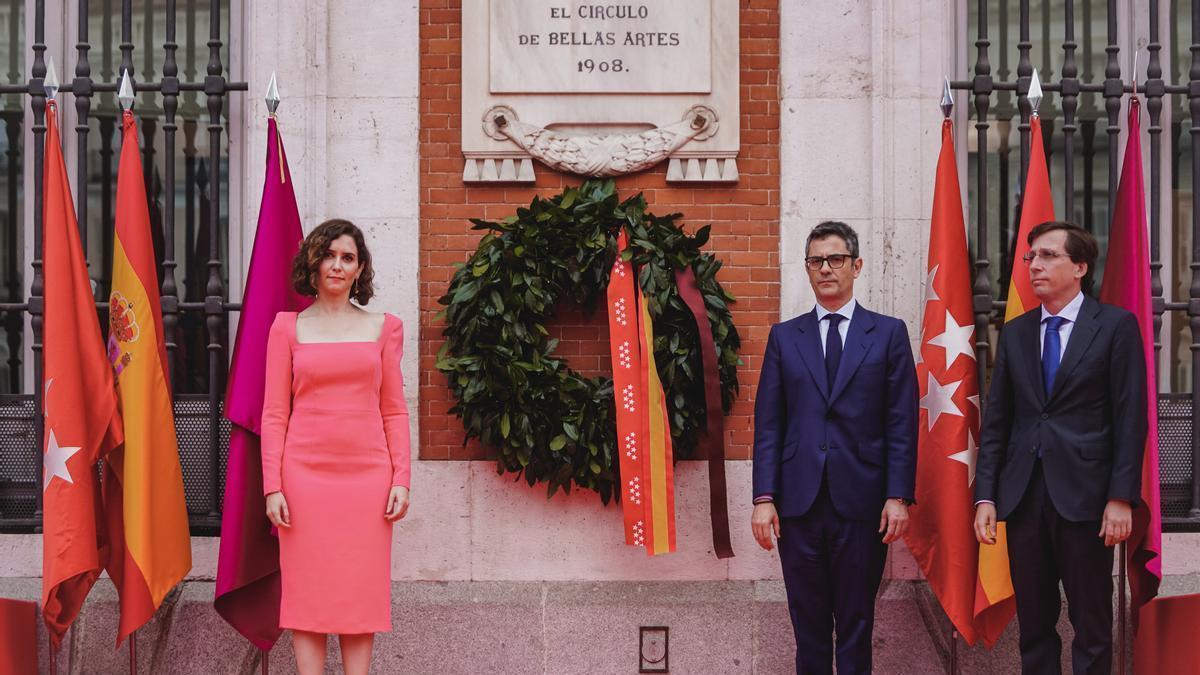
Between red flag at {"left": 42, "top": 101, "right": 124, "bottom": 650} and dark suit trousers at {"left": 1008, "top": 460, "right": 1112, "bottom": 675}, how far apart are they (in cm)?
389

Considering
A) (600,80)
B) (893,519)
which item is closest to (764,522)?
(893,519)

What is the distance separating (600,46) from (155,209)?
2598mm

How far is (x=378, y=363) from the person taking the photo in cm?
471

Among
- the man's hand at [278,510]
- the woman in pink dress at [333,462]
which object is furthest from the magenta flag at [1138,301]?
the man's hand at [278,510]

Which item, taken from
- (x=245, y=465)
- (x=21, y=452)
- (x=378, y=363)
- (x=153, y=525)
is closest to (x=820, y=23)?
(x=378, y=363)

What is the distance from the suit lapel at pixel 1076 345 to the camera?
177 inches

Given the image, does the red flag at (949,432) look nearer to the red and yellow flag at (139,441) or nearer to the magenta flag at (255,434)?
the magenta flag at (255,434)

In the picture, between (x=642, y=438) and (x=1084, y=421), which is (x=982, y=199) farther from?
(x=642, y=438)

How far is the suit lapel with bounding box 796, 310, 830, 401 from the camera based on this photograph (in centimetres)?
477

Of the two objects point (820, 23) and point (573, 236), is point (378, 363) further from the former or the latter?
point (820, 23)

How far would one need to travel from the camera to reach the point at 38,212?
20.6 ft

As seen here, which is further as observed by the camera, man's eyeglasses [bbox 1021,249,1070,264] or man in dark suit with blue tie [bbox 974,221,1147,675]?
man's eyeglasses [bbox 1021,249,1070,264]

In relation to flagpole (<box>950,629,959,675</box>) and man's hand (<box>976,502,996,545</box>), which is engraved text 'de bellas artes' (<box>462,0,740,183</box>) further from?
flagpole (<box>950,629,959,675</box>)

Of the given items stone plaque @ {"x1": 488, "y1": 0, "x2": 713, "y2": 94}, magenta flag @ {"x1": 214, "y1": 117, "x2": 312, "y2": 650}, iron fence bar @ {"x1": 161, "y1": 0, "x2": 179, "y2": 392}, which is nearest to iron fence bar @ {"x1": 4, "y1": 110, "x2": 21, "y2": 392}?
iron fence bar @ {"x1": 161, "y1": 0, "x2": 179, "y2": 392}
